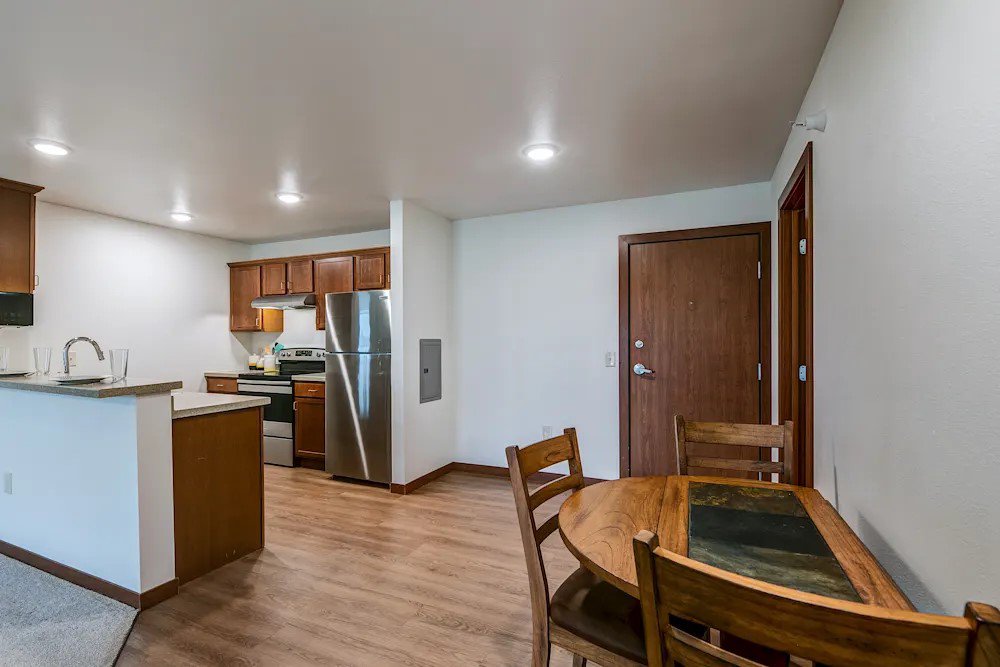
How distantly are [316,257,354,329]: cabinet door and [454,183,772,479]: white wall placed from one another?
44.2 inches

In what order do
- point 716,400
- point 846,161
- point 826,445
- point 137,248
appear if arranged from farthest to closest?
point 137,248 → point 716,400 → point 826,445 → point 846,161

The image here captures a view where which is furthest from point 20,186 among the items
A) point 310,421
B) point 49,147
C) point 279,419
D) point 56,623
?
point 56,623

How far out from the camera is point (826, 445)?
188 cm

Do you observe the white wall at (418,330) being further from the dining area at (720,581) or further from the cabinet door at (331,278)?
the dining area at (720,581)

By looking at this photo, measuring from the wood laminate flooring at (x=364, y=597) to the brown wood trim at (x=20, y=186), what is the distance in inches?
113

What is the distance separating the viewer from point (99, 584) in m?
2.37

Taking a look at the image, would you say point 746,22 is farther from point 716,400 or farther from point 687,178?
point 716,400

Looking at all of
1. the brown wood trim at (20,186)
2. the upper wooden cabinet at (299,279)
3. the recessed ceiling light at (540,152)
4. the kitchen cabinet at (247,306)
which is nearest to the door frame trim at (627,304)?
the recessed ceiling light at (540,152)

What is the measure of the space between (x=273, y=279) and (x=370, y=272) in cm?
136

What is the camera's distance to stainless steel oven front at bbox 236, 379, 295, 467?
4.87m

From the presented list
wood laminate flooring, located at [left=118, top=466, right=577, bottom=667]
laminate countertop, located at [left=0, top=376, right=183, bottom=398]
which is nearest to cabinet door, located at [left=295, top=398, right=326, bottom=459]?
wood laminate flooring, located at [left=118, top=466, right=577, bottom=667]

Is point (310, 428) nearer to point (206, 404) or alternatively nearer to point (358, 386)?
point (358, 386)

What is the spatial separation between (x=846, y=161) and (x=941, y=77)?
2.15 feet

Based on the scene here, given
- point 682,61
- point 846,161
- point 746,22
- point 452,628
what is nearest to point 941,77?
point 846,161
